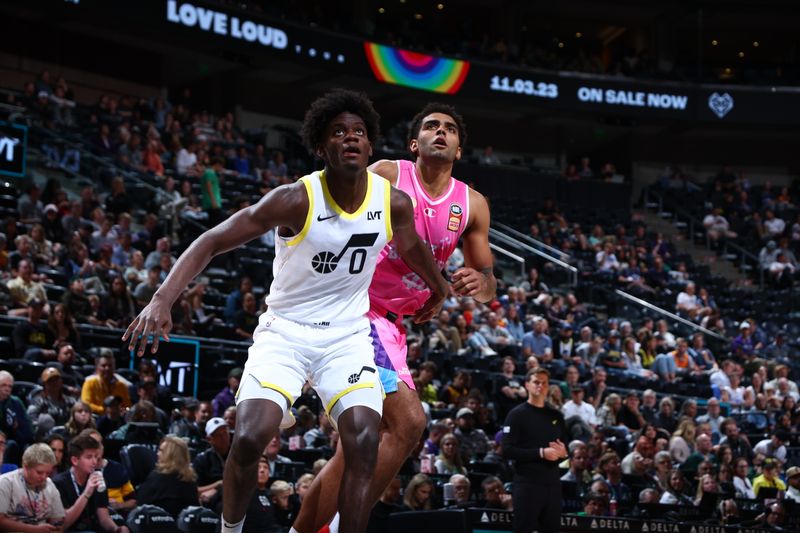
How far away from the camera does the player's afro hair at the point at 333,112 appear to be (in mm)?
5590

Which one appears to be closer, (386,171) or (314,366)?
(314,366)

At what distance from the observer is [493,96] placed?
3072cm

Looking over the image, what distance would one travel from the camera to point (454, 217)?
6543 mm

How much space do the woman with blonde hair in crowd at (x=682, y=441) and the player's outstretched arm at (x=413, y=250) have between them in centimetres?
976

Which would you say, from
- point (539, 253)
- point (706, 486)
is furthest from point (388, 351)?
point (539, 253)

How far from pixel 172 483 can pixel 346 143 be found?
4615 mm

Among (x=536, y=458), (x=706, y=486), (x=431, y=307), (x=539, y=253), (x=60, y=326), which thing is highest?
(x=539, y=253)

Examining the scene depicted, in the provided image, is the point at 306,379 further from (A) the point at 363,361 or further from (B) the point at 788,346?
(B) the point at 788,346

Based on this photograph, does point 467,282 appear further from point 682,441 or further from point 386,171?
point 682,441

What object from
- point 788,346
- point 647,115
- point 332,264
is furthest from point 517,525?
point 647,115

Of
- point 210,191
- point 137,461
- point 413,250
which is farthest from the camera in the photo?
point 210,191

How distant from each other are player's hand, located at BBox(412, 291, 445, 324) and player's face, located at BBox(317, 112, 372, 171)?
3.19 ft

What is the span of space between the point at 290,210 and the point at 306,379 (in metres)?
0.84

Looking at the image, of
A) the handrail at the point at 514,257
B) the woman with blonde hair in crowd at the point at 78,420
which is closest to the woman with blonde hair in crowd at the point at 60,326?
the woman with blonde hair in crowd at the point at 78,420
